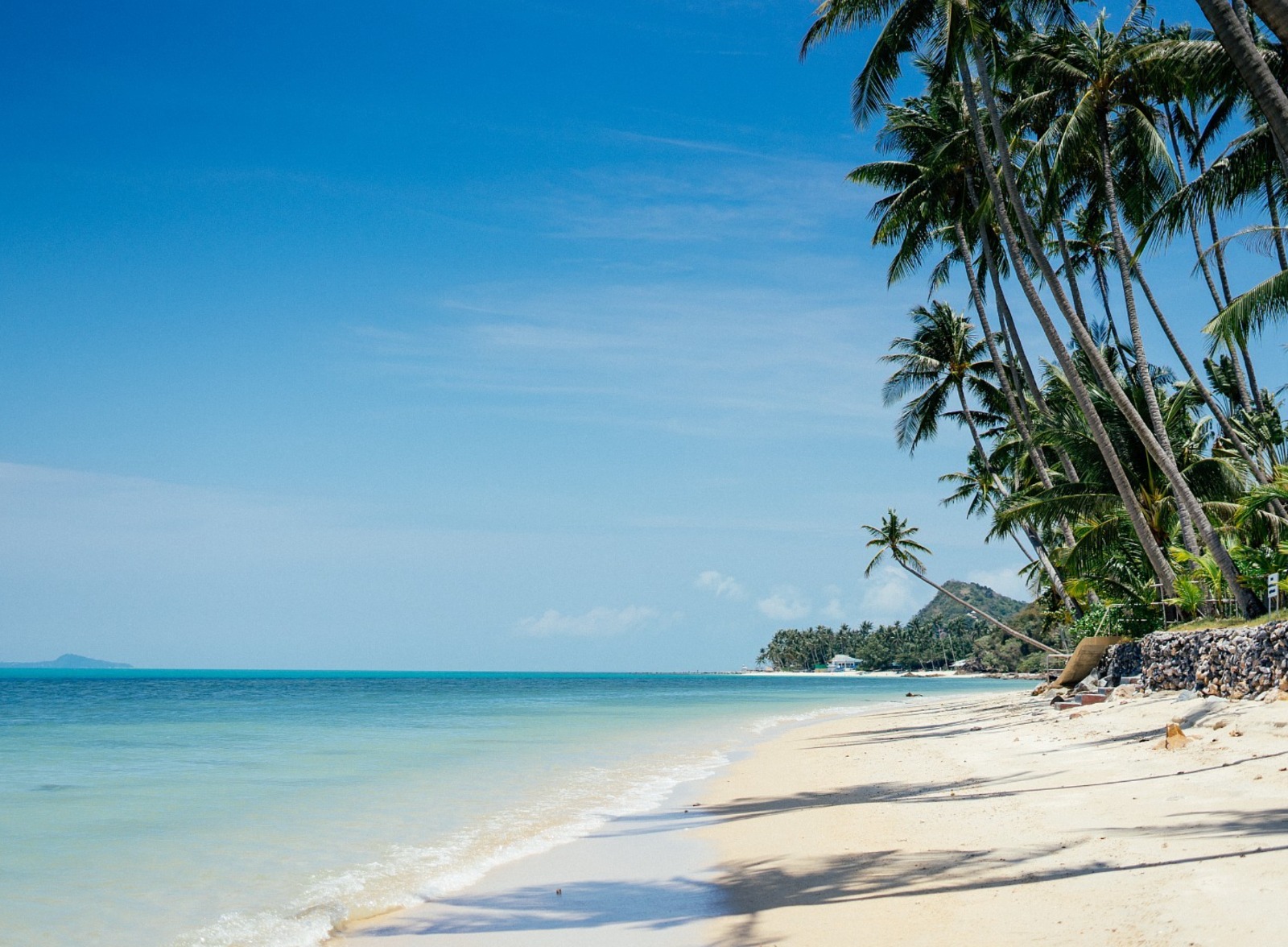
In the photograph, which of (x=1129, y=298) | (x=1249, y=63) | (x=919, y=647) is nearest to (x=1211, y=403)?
(x=1129, y=298)

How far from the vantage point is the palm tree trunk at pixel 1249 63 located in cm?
698

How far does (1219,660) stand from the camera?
1255cm

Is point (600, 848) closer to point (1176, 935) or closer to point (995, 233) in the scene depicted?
point (1176, 935)

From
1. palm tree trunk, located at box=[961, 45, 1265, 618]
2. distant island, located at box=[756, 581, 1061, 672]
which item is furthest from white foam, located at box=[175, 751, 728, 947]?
distant island, located at box=[756, 581, 1061, 672]

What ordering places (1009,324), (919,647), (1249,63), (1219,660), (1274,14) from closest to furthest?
1. (1274,14)
2. (1249,63)
3. (1219,660)
4. (1009,324)
5. (919,647)

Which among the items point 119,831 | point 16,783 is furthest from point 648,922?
point 16,783

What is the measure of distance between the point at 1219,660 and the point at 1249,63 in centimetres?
850

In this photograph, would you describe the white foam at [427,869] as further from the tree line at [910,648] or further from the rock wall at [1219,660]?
the tree line at [910,648]

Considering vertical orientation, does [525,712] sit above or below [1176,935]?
below

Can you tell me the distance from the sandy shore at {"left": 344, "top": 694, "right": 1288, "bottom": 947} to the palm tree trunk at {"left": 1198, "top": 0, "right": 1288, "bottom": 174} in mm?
5200

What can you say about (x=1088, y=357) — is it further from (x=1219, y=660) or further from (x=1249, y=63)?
(x=1249, y=63)

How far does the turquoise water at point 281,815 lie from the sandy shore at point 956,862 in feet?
2.94

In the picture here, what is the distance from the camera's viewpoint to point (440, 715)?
32.7 meters

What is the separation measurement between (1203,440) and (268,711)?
33.5m
